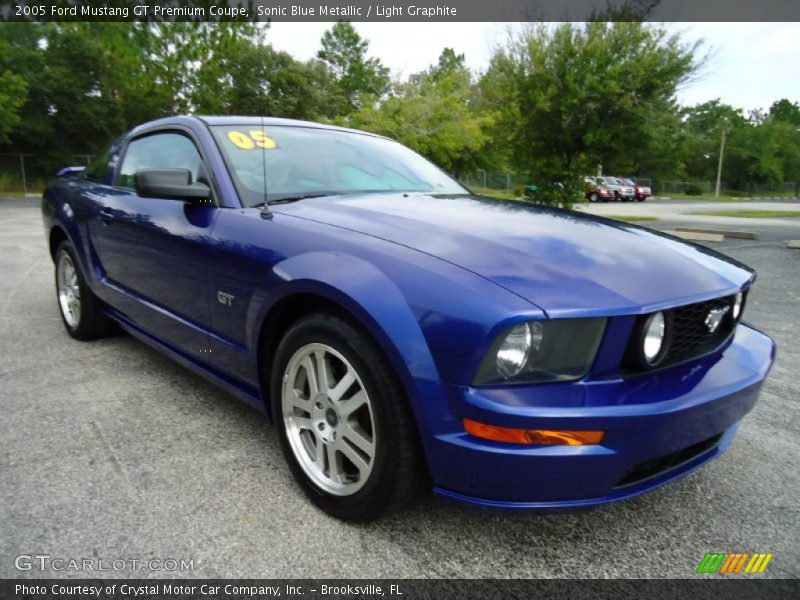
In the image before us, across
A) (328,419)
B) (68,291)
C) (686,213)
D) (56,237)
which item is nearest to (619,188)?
(686,213)

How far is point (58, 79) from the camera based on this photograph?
26219 mm

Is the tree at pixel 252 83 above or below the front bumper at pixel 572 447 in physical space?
above

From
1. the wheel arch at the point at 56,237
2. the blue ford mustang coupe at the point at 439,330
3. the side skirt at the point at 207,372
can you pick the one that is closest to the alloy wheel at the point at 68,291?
the wheel arch at the point at 56,237

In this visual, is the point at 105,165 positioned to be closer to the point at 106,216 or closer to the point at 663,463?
the point at 106,216

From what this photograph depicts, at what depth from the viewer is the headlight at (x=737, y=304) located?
1.93m

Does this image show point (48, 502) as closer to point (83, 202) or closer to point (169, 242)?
point (169, 242)

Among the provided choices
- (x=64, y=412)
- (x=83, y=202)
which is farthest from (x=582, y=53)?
(x=64, y=412)

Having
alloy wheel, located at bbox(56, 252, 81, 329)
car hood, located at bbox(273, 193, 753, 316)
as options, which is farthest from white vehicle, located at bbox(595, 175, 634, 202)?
car hood, located at bbox(273, 193, 753, 316)

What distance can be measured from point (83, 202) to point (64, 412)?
5.06 feet

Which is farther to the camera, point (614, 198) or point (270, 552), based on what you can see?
point (614, 198)

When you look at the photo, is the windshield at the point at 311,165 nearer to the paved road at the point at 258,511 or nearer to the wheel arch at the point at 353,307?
the wheel arch at the point at 353,307

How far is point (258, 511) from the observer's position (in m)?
1.95

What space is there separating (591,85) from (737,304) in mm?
11987

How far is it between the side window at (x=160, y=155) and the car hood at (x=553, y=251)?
0.76 m
